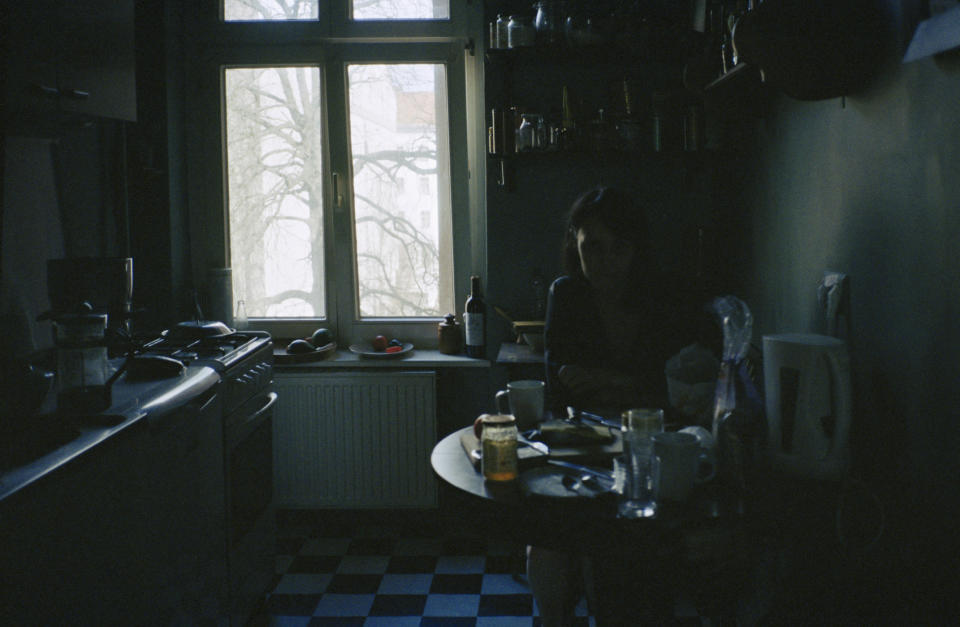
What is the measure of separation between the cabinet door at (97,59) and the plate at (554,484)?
163cm

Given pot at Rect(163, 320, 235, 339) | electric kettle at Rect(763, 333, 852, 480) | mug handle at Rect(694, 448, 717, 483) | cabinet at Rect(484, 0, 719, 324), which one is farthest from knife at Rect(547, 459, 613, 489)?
cabinet at Rect(484, 0, 719, 324)

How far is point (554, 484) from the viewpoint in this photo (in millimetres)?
1313

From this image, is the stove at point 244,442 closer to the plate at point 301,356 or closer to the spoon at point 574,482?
the plate at point 301,356

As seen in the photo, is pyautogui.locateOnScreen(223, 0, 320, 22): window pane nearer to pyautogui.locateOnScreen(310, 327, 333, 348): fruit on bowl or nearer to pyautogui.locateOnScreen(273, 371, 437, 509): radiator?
pyautogui.locateOnScreen(310, 327, 333, 348): fruit on bowl

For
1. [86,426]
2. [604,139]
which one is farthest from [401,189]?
[86,426]

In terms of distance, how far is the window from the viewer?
10.4 ft

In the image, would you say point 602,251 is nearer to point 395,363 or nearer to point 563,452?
point 563,452

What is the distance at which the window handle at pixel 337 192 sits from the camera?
10.5ft

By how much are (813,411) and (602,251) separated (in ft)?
3.00

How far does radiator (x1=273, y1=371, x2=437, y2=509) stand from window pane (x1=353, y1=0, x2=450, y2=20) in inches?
60.8

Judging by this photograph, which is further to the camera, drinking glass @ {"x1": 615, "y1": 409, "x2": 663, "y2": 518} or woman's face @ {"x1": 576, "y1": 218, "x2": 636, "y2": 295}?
woman's face @ {"x1": 576, "y1": 218, "x2": 636, "y2": 295}

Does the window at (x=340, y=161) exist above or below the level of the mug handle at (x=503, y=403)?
above

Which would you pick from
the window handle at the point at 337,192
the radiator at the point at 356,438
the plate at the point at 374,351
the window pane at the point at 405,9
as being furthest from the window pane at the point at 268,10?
the radiator at the point at 356,438

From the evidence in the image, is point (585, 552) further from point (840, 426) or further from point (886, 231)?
point (886, 231)
